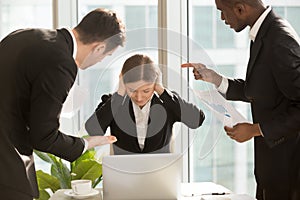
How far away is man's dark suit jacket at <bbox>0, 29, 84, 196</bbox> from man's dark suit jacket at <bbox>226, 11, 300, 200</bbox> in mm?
719

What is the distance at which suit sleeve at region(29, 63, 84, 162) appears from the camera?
1806 millimetres

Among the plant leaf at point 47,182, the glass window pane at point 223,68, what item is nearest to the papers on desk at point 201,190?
the plant leaf at point 47,182

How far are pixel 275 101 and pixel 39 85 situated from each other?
91cm

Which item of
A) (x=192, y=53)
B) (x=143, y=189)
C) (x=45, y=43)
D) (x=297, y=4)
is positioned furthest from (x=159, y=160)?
(x=297, y=4)

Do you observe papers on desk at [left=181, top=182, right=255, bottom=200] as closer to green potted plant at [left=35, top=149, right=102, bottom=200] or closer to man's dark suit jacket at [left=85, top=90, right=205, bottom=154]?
man's dark suit jacket at [left=85, top=90, right=205, bottom=154]

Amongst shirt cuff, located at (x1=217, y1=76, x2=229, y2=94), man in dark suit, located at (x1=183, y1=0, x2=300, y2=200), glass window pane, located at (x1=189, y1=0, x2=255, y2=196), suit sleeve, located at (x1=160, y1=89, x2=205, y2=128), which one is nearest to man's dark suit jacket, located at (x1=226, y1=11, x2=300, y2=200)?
man in dark suit, located at (x1=183, y1=0, x2=300, y2=200)

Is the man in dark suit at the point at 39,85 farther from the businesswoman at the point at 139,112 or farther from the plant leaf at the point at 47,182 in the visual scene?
the plant leaf at the point at 47,182

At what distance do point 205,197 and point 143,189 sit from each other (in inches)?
9.2

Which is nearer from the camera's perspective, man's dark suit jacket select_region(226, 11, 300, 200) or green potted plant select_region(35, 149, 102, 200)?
man's dark suit jacket select_region(226, 11, 300, 200)

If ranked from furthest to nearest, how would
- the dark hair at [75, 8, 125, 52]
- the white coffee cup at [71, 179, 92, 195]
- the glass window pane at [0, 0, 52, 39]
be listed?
the glass window pane at [0, 0, 52, 39]
the white coffee cup at [71, 179, 92, 195]
the dark hair at [75, 8, 125, 52]

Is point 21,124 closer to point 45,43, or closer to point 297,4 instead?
point 45,43

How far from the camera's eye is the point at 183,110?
6.93ft

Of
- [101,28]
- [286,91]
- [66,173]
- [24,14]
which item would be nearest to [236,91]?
[286,91]

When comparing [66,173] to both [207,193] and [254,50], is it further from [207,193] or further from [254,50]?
[254,50]
